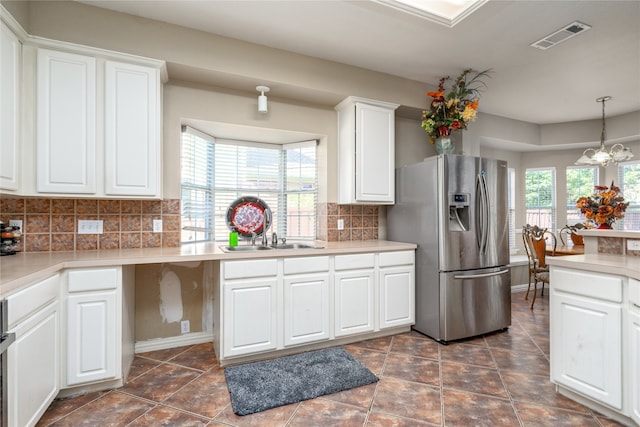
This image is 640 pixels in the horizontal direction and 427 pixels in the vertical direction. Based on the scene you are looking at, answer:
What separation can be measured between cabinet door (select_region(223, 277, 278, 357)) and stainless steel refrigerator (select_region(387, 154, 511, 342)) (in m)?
1.48

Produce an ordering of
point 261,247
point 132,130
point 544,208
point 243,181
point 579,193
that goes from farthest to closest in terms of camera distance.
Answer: point 544,208, point 579,193, point 243,181, point 261,247, point 132,130

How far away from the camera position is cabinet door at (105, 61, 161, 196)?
232 centimetres

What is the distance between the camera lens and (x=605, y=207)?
242cm

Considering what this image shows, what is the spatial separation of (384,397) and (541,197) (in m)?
5.38

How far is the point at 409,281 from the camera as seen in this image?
316cm

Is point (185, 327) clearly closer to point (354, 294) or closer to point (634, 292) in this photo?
point (354, 294)

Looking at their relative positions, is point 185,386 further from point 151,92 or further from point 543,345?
point 543,345

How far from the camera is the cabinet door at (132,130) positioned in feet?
7.60

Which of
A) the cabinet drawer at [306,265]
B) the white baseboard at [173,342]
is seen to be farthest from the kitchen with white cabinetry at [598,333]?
the white baseboard at [173,342]

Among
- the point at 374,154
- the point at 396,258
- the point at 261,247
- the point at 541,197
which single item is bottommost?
the point at 396,258

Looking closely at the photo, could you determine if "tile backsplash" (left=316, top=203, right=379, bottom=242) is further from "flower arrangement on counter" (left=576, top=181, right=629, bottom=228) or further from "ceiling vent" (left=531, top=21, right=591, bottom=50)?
"ceiling vent" (left=531, top=21, right=591, bottom=50)

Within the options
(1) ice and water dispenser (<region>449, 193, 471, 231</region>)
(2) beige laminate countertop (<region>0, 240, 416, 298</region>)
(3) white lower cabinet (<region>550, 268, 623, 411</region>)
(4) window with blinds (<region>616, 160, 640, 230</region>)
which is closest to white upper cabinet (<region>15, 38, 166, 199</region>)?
(2) beige laminate countertop (<region>0, 240, 416, 298</region>)

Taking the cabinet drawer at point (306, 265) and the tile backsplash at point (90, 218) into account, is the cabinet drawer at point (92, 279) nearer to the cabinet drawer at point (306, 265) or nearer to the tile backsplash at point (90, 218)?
the tile backsplash at point (90, 218)

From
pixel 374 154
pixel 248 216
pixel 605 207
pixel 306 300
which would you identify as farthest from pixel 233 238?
pixel 605 207
